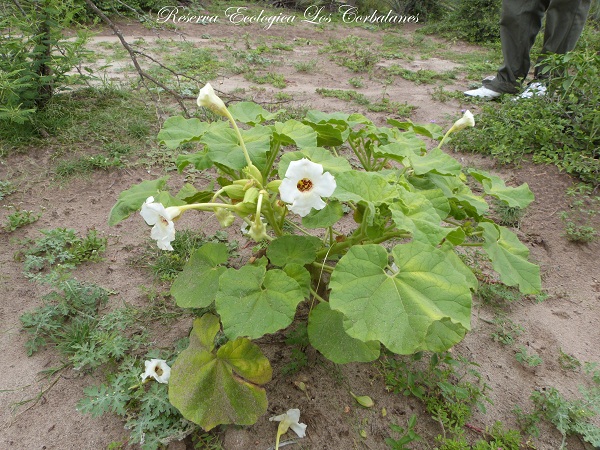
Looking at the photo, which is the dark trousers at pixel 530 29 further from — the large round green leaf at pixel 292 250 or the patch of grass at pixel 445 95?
the large round green leaf at pixel 292 250

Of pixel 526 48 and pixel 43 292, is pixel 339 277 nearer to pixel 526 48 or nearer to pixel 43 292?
pixel 43 292

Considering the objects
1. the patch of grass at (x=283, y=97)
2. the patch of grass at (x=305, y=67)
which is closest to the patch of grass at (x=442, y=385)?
the patch of grass at (x=283, y=97)

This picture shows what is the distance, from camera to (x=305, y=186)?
1.28 meters

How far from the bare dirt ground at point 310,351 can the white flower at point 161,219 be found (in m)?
0.77

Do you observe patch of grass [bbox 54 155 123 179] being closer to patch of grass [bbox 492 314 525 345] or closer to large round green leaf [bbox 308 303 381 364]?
large round green leaf [bbox 308 303 381 364]

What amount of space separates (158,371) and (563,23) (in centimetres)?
508

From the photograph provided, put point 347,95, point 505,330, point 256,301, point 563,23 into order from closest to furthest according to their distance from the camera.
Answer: point 256,301 < point 505,330 < point 563,23 < point 347,95

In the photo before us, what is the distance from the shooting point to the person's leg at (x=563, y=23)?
425cm

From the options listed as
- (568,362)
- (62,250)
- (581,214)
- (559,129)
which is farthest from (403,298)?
(559,129)

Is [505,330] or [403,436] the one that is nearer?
[403,436]

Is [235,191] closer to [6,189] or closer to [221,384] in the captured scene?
[221,384]

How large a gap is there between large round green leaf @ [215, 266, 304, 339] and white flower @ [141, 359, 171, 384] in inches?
17.3

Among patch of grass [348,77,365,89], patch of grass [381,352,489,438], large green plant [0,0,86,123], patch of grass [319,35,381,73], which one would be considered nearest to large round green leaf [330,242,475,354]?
patch of grass [381,352,489,438]

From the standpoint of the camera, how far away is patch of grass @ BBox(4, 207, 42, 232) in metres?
2.46
